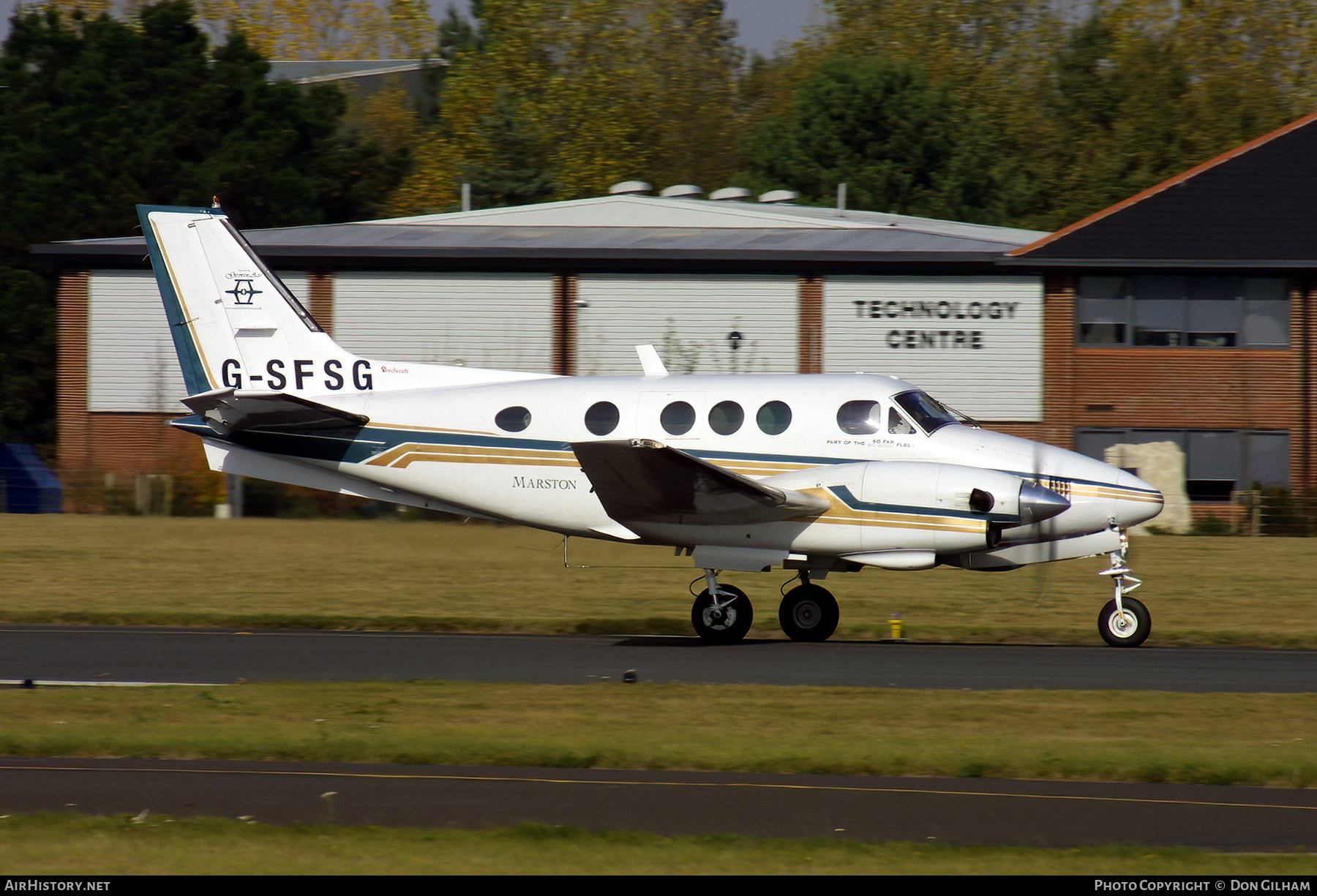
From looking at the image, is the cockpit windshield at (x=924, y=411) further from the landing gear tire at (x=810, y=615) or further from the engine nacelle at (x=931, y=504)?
the landing gear tire at (x=810, y=615)

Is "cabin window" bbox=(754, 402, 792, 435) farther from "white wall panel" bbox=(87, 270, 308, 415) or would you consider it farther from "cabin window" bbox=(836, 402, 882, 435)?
"white wall panel" bbox=(87, 270, 308, 415)

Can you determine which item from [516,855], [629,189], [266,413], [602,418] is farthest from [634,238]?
[516,855]

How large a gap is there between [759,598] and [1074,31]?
55.4 meters

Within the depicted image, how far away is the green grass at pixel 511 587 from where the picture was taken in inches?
689

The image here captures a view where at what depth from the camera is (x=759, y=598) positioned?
2033 cm

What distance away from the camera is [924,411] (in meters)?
15.6

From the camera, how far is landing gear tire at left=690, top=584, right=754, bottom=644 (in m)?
15.6

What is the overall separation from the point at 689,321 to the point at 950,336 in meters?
6.53

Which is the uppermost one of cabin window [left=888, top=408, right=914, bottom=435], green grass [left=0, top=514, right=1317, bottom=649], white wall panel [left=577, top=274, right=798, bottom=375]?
white wall panel [left=577, top=274, right=798, bottom=375]

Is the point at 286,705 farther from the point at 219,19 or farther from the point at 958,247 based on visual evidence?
the point at 219,19

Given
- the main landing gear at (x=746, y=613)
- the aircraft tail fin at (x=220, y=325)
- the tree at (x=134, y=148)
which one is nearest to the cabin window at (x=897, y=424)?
the main landing gear at (x=746, y=613)

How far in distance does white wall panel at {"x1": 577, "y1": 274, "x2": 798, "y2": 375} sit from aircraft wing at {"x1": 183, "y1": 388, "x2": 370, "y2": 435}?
62.1 ft

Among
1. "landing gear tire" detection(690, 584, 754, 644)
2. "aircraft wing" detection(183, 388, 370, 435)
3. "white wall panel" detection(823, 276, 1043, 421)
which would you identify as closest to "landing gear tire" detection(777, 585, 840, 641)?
"landing gear tire" detection(690, 584, 754, 644)

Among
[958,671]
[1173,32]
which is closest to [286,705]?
[958,671]
